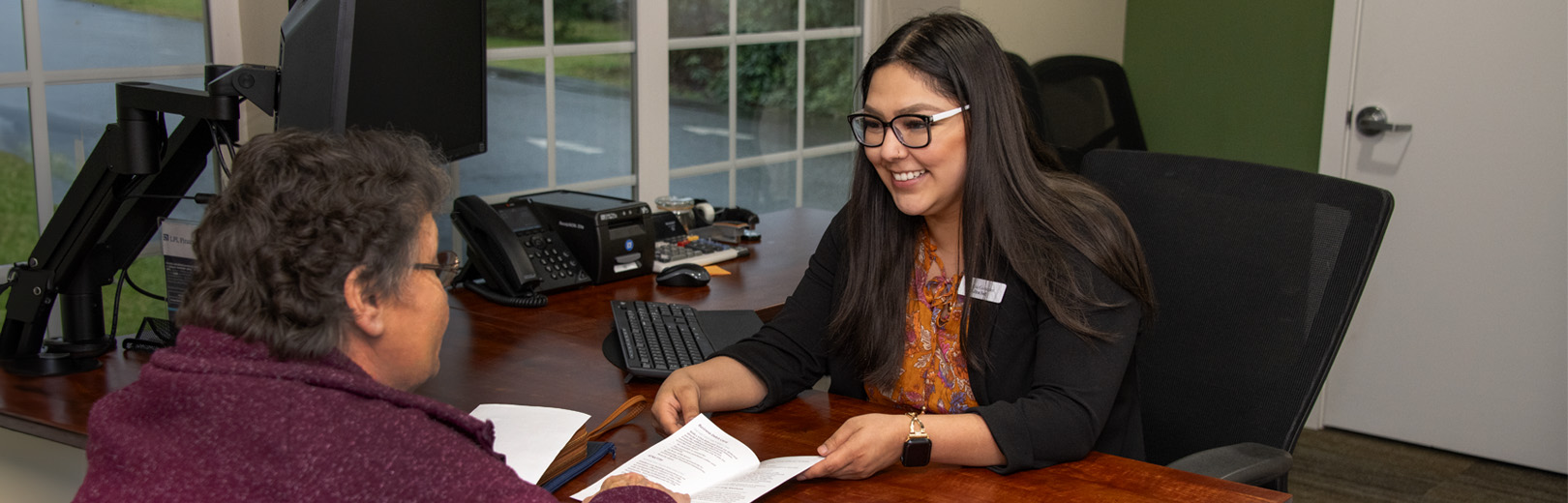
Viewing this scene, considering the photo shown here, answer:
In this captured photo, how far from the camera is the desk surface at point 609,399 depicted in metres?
1.39

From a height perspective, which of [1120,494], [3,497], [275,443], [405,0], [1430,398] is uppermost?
[405,0]

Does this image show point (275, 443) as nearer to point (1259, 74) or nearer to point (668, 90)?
point (668, 90)

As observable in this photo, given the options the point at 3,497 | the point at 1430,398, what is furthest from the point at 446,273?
the point at 1430,398

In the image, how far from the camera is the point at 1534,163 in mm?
3264

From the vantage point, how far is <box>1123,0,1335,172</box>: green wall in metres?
3.67

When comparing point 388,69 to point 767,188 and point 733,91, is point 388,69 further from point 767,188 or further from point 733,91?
point 767,188

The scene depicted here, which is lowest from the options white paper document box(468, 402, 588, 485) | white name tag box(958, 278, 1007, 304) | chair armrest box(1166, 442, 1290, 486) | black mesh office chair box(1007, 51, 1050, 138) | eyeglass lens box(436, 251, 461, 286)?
chair armrest box(1166, 442, 1290, 486)

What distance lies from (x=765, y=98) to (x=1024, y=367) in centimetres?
185

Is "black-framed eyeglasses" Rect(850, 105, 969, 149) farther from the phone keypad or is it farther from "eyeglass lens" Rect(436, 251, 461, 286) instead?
the phone keypad

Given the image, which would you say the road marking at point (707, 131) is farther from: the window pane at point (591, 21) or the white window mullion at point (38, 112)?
the white window mullion at point (38, 112)

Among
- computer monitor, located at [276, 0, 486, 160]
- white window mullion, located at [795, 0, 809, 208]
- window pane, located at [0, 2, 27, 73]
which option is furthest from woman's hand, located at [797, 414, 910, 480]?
white window mullion, located at [795, 0, 809, 208]

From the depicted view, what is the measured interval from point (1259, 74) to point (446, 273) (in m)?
3.20

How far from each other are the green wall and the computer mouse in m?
1.79

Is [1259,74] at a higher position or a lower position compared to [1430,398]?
higher
